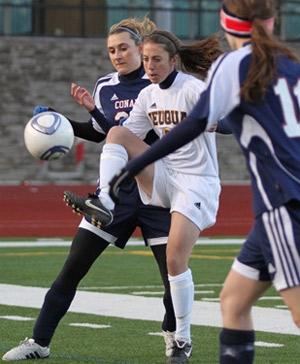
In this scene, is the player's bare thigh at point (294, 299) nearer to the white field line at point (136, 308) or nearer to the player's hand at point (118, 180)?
the player's hand at point (118, 180)

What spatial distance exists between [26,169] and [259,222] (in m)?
29.2

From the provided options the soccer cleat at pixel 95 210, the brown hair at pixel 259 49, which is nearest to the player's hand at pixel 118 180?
the brown hair at pixel 259 49

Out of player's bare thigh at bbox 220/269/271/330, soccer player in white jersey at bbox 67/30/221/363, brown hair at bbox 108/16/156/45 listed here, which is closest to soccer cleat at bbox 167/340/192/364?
soccer player in white jersey at bbox 67/30/221/363

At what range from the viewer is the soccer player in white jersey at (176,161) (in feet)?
28.4

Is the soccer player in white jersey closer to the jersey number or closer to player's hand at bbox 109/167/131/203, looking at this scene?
→ player's hand at bbox 109/167/131/203

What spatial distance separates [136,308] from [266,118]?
5.79 metres

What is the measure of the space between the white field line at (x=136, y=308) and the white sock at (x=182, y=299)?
5.53ft

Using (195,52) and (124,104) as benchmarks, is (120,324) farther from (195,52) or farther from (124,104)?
(195,52)

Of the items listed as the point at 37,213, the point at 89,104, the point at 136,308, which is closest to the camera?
the point at 89,104

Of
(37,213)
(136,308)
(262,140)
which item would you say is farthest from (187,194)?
(37,213)

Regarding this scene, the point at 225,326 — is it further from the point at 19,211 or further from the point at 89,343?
the point at 19,211

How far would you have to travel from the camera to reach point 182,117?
8.70 m

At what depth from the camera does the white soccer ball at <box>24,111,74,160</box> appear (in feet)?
29.8

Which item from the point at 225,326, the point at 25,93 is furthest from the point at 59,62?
the point at 225,326
